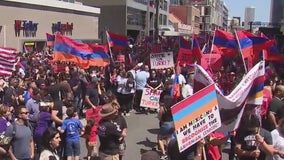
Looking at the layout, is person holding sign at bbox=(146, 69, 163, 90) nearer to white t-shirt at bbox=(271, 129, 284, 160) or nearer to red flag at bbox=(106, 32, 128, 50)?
red flag at bbox=(106, 32, 128, 50)

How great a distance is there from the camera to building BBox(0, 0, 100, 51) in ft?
116

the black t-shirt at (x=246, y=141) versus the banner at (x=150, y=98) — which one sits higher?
the black t-shirt at (x=246, y=141)

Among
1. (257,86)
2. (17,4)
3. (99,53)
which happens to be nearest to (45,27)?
(17,4)

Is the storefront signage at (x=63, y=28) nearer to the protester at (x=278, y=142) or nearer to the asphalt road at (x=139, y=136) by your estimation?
the asphalt road at (x=139, y=136)

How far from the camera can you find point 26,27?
123 ft

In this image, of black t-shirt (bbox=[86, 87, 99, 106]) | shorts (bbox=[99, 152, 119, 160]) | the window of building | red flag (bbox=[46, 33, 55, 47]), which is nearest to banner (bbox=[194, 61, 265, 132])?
shorts (bbox=[99, 152, 119, 160])

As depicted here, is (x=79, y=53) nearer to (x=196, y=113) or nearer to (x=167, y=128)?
(x=167, y=128)

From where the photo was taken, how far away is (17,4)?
3666cm

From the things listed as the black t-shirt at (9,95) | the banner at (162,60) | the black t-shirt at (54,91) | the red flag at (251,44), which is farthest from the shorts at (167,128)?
the banner at (162,60)

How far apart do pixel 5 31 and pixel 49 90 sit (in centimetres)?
2383

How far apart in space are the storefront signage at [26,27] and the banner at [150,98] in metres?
21.9

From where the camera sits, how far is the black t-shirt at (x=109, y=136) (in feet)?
25.1

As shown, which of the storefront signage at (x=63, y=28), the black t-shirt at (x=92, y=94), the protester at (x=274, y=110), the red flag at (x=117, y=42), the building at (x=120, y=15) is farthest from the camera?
the building at (x=120, y=15)

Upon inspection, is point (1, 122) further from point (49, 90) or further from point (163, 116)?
point (49, 90)
